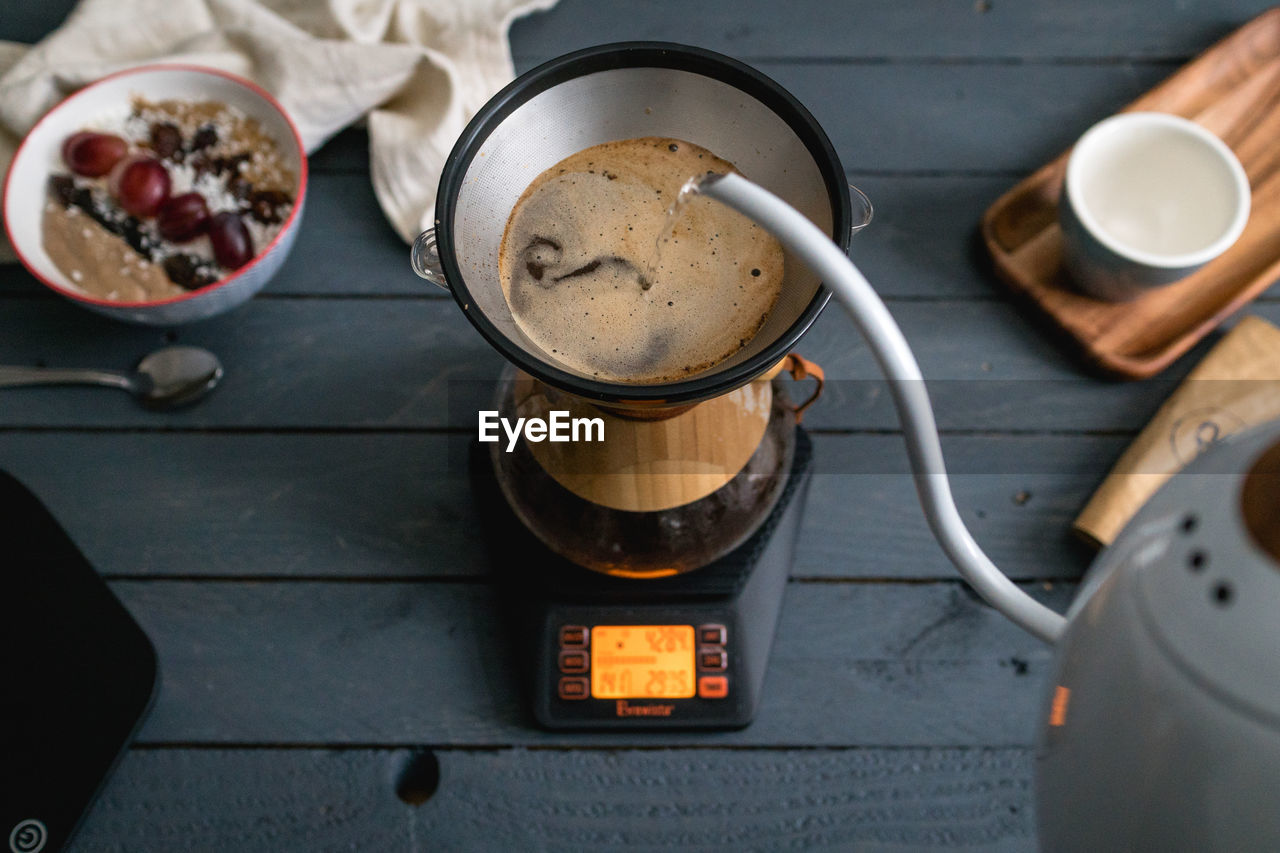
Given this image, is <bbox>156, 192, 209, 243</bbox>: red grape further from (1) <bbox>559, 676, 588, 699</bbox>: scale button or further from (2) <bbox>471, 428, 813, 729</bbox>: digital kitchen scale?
(1) <bbox>559, 676, 588, 699</bbox>: scale button

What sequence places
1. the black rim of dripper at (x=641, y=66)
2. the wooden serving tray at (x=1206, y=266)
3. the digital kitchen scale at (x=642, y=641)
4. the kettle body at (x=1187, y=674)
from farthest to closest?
the wooden serving tray at (x=1206, y=266) < the digital kitchen scale at (x=642, y=641) < the black rim of dripper at (x=641, y=66) < the kettle body at (x=1187, y=674)

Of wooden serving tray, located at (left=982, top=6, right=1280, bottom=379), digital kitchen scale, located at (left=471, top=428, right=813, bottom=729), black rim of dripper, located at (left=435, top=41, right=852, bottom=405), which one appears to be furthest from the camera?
wooden serving tray, located at (left=982, top=6, right=1280, bottom=379)

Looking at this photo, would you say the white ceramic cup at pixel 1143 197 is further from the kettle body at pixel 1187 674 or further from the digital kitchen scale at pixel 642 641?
the kettle body at pixel 1187 674

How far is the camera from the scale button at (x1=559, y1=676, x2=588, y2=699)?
0.62m

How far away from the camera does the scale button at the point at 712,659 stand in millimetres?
617

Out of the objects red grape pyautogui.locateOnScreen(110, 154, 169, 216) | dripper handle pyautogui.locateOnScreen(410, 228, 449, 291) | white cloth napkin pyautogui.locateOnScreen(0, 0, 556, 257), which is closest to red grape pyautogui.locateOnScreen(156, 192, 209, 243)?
red grape pyautogui.locateOnScreen(110, 154, 169, 216)

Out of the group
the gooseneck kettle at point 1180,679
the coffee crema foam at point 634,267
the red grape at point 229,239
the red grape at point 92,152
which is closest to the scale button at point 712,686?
the coffee crema foam at point 634,267

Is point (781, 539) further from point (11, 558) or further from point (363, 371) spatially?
point (11, 558)

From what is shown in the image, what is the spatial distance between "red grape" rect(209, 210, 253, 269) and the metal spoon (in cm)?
9

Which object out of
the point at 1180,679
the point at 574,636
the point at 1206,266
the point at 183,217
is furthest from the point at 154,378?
the point at 1206,266

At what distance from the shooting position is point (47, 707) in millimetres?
627

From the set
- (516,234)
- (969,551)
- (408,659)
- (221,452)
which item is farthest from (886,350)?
(221,452)

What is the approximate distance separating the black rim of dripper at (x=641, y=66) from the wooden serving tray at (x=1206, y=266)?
38 cm

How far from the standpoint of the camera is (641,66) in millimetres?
451
